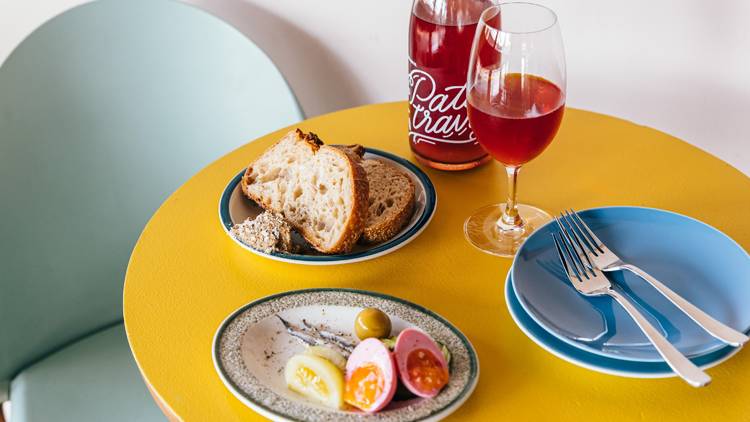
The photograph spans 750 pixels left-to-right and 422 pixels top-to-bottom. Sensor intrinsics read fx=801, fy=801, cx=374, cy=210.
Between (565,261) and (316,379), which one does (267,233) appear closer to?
(316,379)

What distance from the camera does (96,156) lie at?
63.3 inches

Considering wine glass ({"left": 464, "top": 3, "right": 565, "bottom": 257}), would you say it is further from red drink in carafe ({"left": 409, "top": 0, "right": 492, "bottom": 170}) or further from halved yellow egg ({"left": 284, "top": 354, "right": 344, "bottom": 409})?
A: halved yellow egg ({"left": 284, "top": 354, "right": 344, "bottom": 409})

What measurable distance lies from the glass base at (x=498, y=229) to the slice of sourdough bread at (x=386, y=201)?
0.30 ft

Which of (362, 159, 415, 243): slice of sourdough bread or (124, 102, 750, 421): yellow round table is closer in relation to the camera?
(124, 102, 750, 421): yellow round table

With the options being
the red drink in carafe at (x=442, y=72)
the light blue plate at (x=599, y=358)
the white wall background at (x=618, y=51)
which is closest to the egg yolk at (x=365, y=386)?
the light blue plate at (x=599, y=358)

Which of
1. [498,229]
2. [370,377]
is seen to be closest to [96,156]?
[498,229]

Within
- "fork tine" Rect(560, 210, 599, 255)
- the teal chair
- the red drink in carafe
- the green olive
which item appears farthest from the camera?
the teal chair

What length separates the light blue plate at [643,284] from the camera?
83cm

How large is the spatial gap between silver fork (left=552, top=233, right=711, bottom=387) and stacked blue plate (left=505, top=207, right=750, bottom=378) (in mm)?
11

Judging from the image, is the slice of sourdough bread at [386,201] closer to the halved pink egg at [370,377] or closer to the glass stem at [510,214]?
the glass stem at [510,214]

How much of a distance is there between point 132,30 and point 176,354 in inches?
37.5

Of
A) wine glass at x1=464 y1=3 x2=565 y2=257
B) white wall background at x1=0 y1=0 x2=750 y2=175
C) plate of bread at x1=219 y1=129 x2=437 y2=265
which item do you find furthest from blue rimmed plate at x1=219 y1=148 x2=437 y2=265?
white wall background at x1=0 y1=0 x2=750 y2=175

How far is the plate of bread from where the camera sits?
1007 millimetres

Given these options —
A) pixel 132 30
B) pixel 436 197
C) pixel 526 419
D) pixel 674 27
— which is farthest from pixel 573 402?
pixel 132 30
